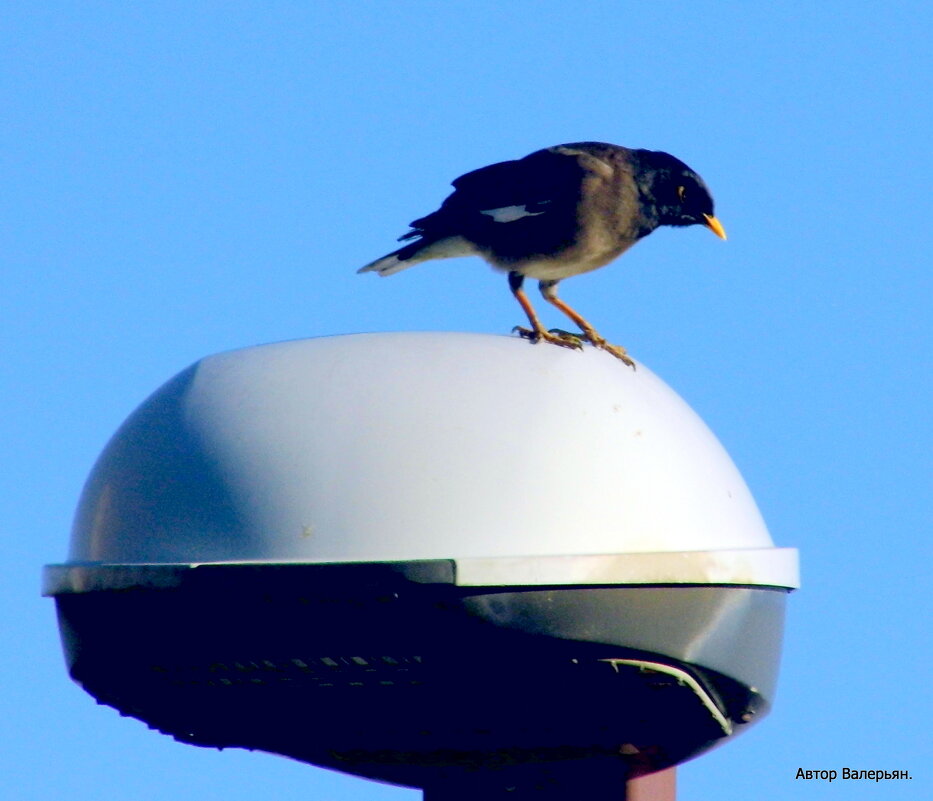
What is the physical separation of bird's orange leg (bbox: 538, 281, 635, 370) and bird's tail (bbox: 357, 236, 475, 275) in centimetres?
30

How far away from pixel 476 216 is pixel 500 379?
11.0 ft

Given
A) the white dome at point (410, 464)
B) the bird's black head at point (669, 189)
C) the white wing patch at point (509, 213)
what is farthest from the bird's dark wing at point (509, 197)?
the white dome at point (410, 464)

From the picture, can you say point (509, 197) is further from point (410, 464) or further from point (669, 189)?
point (410, 464)

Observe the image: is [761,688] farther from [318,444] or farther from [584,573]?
[318,444]

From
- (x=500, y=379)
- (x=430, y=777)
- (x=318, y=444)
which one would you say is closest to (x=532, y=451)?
(x=500, y=379)

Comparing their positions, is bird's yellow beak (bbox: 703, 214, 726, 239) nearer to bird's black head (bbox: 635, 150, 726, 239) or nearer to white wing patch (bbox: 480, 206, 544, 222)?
bird's black head (bbox: 635, 150, 726, 239)

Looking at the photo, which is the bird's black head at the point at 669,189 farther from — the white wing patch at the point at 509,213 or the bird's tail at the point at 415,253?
the bird's tail at the point at 415,253

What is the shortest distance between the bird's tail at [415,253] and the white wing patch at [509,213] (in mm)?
168

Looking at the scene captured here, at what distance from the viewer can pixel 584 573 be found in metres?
2.05

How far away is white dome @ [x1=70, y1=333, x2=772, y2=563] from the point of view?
2053 mm

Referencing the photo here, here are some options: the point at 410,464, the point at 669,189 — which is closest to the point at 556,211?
the point at 669,189

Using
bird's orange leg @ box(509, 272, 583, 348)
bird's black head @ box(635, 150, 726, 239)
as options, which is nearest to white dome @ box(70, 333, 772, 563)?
bird's orange leg @ box(509, 272, 583, 348)

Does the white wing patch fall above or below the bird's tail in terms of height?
above

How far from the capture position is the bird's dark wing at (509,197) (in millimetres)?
5469
